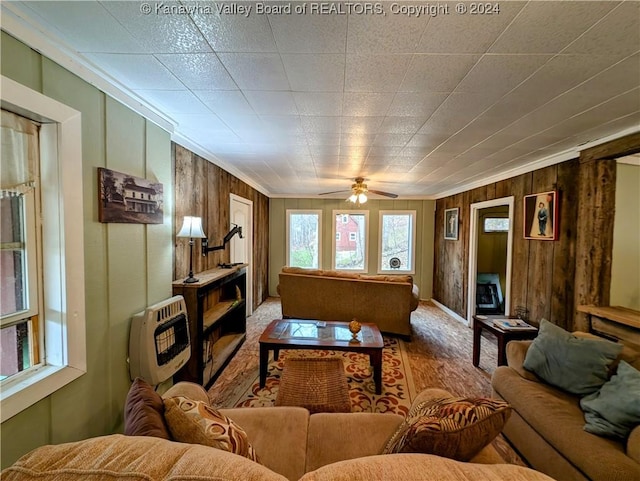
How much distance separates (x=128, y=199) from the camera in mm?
1789

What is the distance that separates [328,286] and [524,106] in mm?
2972

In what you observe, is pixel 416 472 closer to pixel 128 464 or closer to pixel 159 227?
pixel 128 464

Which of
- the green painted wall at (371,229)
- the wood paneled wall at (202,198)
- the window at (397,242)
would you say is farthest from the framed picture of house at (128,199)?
the window at (397,242)

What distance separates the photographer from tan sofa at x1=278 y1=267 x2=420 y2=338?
149 inches

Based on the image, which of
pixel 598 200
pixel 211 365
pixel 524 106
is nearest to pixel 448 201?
pixel 598 200

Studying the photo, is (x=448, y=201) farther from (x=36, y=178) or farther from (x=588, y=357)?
(x=36, y=178)

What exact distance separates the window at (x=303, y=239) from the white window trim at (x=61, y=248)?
4.92 metres

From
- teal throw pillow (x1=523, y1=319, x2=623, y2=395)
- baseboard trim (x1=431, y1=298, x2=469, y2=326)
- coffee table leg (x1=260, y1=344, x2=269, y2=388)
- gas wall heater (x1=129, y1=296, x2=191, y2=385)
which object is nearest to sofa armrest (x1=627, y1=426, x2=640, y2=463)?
teal throw pillow (x1=523, y1=319, x2=623, y2=395)

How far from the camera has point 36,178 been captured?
1.32 meters

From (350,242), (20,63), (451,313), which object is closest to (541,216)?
(451,313)

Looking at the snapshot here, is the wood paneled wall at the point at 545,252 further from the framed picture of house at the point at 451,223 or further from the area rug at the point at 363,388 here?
the area rug at the point at 363,388

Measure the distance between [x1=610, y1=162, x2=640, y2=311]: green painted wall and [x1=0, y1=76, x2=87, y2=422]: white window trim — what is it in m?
4.14

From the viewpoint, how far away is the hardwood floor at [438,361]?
2.61m

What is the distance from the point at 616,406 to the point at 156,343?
2737mm
